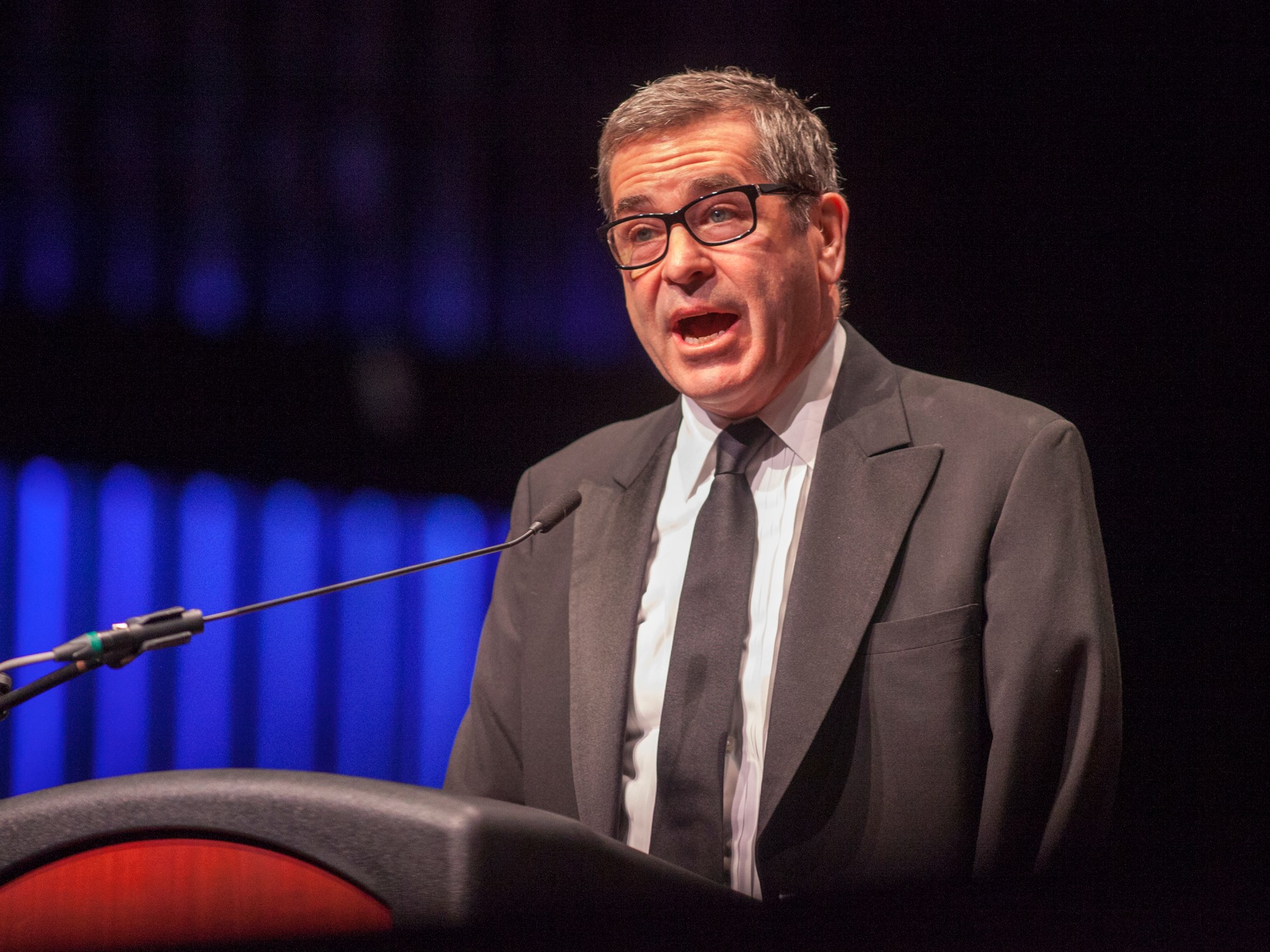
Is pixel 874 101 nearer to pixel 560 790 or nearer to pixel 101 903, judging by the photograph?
pixel 560 790

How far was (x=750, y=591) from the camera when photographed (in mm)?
1490

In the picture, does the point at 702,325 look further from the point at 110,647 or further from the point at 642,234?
the point at 110,647

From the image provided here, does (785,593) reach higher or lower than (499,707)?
higher

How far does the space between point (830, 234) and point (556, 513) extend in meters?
0.69

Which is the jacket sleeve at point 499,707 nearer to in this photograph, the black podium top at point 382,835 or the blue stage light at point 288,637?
the black podium top at point 382,835

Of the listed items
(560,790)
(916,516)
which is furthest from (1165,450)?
(560,790)

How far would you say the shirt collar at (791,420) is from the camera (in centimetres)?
160

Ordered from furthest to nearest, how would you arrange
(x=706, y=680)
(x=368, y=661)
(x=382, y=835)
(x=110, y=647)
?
1. (x=368, y=661)
2. (x=706, y=680)
3. (x=110, y=647)
4. (x=382, y=835)

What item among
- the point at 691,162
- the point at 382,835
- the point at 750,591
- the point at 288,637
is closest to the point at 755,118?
the point at 691,162

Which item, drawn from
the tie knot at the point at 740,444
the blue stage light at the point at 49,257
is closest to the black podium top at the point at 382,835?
the tie knot at the point at 740,444

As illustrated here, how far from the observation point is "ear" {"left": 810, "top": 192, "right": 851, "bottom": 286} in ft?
5.55

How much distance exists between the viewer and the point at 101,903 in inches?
29.6

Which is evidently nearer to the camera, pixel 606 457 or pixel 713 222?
pixel 713 222

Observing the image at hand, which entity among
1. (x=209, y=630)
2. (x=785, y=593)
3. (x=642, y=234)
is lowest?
(x=209, y=630)
